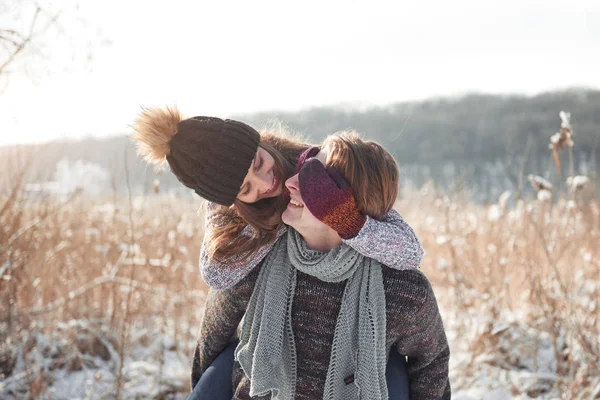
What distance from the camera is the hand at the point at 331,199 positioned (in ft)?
3.57

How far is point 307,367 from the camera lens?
4.17 ft

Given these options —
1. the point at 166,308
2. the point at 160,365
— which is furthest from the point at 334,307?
the point at 166,308

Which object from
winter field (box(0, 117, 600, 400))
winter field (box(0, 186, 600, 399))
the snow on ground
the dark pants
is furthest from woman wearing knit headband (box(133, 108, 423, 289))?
the snow on ground

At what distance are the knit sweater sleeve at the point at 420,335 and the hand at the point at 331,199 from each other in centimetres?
21

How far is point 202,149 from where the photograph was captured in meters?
1.19

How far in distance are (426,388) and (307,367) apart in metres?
0.32

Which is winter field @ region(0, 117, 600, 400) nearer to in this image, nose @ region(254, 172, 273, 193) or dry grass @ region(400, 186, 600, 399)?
dry grass @ region(400, 186, 600, 399)

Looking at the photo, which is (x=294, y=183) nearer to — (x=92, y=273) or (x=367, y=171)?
(x=367, y=171)

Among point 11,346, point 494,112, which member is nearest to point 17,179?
point 11,346

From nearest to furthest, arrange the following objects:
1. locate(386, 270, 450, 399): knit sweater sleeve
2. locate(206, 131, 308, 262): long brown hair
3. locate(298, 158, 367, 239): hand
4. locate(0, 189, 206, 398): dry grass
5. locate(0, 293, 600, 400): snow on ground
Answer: locate(298, 158, 367, 239): hand
locate(386, 270, 450, 399): knit sweater sleeve
locate(206, 131, 308, 262): long brown hair
locate(0, 189, 206, 398): dry grass
locate(0, 293, 600, 400): snow on ground

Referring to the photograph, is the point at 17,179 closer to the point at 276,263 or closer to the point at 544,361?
the point at 276,263

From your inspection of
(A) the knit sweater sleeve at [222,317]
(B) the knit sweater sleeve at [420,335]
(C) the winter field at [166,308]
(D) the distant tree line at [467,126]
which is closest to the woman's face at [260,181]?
(A) the knit sweater sleeve at [222,317]

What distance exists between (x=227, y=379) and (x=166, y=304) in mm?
1456

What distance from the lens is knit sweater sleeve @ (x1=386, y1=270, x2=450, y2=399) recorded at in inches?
46.8
